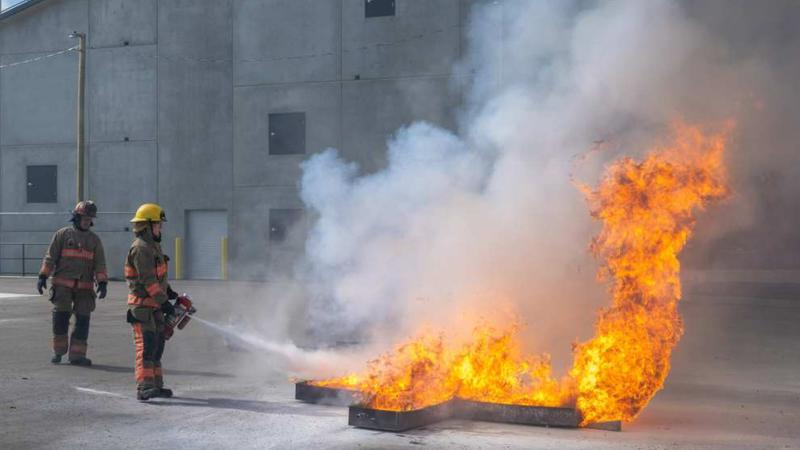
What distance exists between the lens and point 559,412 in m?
7.30

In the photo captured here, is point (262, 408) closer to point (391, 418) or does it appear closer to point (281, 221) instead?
point (391, 418)

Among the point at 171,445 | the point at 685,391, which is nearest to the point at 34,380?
the point at 171,445

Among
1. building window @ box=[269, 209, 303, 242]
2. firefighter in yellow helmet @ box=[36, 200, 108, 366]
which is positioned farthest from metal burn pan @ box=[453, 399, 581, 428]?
building window @ box=[269, 209, 303, 242]

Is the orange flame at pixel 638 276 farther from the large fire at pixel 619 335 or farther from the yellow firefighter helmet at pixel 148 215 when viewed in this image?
the yellow firefighter helmet at pixel 148 215

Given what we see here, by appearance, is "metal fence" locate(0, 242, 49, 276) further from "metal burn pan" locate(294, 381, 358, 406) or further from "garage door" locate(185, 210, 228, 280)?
"metal burn pan" locate(294, 381, 358, 406)

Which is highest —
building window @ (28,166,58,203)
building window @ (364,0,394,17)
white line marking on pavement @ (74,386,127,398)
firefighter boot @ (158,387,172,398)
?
building window @ (364,0,394,17)

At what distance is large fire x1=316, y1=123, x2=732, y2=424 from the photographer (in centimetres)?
738

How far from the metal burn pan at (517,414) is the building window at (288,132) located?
66.9 ft

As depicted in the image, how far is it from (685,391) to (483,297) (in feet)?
8.02

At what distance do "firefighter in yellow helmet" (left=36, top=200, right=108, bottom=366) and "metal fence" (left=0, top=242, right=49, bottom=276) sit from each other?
2154 centimetres

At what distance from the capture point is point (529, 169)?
363 inches

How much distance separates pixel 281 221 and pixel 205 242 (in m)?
3.41

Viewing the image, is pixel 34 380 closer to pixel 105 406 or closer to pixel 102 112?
A: pixel 105 406

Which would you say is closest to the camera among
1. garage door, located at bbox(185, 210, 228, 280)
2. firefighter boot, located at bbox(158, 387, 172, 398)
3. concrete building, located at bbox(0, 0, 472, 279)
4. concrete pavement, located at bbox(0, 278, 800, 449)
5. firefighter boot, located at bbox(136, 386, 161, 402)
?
concrete pavement, located at bbox(0, 278, 800, 449)
